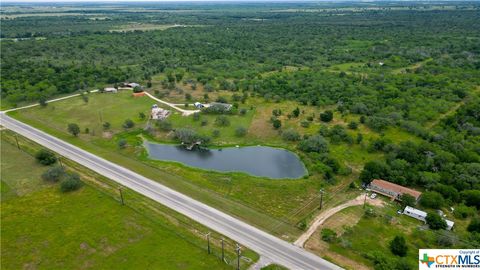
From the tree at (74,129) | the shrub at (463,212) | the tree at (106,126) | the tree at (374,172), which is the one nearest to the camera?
the shrub at (463,212)

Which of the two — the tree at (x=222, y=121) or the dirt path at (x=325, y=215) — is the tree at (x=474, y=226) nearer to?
the dirt path at (x=325, y=215)

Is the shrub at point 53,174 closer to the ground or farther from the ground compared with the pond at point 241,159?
farther from the ground

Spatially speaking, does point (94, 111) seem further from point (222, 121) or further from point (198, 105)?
point (222, 121)

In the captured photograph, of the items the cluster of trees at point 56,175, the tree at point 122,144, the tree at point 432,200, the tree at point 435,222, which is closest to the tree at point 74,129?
the cluster of trees at point 56,175

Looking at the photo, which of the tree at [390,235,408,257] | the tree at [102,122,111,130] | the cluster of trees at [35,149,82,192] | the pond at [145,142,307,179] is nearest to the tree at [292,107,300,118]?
the pond at [145,142,307,179]

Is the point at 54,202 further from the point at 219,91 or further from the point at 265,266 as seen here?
the point at 219,91

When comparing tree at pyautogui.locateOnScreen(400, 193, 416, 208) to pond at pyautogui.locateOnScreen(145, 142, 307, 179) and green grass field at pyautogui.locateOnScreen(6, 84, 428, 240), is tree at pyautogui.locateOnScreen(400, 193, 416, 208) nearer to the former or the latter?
green grass field at pyautogui.locateOnScreen(6, 84, 428, 240)
